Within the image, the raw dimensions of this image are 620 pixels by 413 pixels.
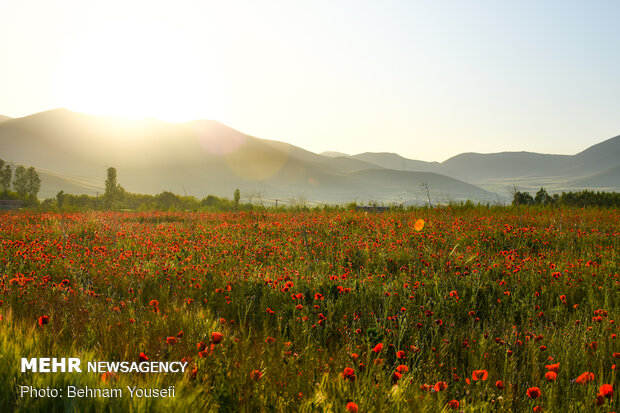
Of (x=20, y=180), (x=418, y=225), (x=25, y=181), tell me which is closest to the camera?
(x=418, y=225)

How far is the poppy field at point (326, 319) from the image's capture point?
2379mm

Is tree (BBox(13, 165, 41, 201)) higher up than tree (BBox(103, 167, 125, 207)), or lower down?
higher up

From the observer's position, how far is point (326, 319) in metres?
4.26

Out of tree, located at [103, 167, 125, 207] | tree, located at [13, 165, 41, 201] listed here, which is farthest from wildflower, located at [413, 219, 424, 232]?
tree, located at [13, 165, 41, 201]

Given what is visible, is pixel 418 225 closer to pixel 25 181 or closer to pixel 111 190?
pixel 111 190

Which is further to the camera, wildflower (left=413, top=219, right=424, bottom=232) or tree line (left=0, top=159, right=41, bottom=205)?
tree line (left=0, top=159, right=41, bottom=205)

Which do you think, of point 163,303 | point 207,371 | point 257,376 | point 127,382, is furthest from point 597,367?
point 163,303

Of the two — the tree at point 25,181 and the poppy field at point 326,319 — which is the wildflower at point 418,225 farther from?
the tree at point 25,181

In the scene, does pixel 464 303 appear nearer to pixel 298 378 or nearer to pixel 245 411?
pixel 298 378

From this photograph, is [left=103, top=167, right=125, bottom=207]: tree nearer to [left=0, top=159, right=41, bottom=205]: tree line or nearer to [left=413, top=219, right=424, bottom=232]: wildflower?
[left=0, top=159, right=41, bottom=205]: tree line

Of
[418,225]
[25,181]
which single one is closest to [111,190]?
[25,181]

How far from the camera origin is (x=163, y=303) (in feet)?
15.8

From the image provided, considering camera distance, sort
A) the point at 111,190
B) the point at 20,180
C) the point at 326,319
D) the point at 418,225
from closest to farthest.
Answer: the point at 326,319 → the point at 418,225 → the point at 111,190 → the point at 20,180

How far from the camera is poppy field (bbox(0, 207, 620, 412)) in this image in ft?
7.80
